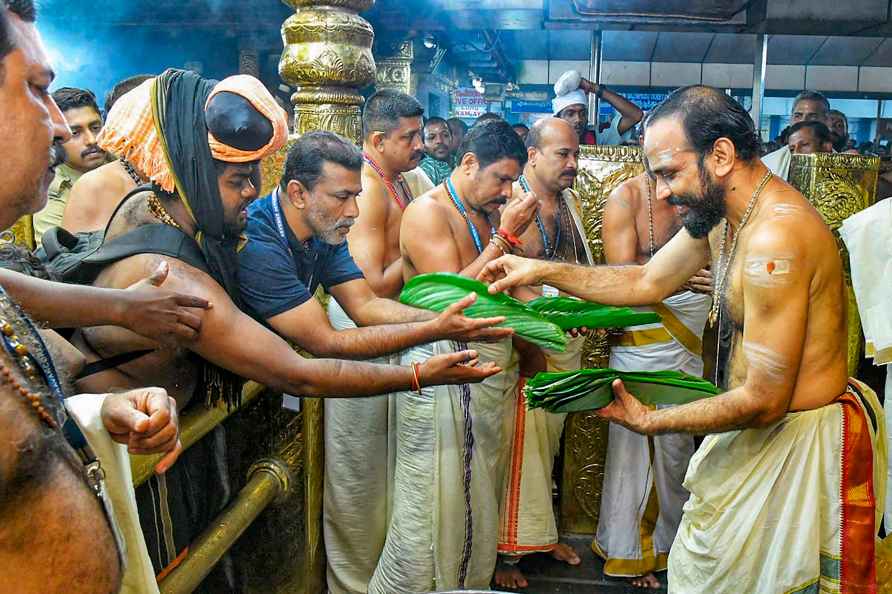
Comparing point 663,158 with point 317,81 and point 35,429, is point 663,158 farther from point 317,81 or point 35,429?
point 35,429

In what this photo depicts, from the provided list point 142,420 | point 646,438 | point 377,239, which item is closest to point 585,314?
point 377,239

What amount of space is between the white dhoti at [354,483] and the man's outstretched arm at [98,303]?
5.24 ft

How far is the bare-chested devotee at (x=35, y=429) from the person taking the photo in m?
1.09

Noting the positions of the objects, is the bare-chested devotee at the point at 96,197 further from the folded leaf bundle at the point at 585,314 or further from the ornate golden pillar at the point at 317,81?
the folded leaf bundle at the point at 585,314

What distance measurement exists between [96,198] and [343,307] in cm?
127

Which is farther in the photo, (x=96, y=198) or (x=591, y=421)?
(x=591, y=421)

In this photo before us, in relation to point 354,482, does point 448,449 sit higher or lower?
higher

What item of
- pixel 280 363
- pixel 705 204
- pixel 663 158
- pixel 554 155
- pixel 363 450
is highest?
pixel 554 155

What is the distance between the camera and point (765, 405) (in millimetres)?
2373

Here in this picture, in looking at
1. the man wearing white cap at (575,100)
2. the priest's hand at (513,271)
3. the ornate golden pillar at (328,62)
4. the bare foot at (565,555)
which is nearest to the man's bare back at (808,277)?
the priest's hand at (513,271)

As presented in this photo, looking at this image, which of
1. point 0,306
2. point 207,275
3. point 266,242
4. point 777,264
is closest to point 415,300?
point 266,242

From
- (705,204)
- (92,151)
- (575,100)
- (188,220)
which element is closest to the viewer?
(188,220)

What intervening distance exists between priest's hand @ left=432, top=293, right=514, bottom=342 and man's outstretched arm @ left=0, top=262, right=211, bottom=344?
109 centimetres

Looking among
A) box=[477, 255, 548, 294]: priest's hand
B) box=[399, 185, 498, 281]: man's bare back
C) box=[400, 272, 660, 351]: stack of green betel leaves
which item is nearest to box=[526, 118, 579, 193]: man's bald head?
box=[399, 185, 498, 281]: man's bare back
